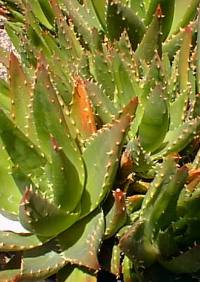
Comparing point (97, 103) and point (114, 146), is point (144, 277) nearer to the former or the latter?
point (114, 146)

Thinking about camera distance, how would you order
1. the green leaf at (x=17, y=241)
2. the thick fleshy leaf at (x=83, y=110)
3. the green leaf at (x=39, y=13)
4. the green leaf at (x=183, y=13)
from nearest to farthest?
the green leaf at (x=17, y=241), the thick fleshy leaf at (x=83, y=110), the green leaf at (x=183, y=13), the green leaf at (x=39, y=13)

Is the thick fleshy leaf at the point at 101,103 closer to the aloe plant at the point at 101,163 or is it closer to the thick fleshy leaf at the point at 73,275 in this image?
the aloe plant at the point at 101,163

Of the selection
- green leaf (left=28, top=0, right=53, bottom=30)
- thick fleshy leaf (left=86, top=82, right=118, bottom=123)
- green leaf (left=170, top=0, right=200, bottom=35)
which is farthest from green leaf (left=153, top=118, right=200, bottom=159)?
green leaf (left=28, top=0, right=53, bottom=30)

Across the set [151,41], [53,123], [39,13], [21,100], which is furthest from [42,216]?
[39,13]

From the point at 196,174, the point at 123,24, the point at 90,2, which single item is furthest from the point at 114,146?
the point at 90,2

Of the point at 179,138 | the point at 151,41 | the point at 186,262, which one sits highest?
the point at 151,41

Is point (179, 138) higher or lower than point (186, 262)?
higher

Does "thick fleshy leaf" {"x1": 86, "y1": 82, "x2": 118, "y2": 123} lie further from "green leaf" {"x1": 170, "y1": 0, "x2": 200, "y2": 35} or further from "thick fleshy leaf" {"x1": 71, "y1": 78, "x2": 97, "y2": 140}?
"green leaf" {"x1": 170, "y1": 0, "x2": 200, "y2": 35}

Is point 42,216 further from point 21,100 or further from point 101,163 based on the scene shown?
point 21,100

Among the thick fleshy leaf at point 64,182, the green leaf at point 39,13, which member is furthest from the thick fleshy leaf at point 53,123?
the green leaf at point 39,13
